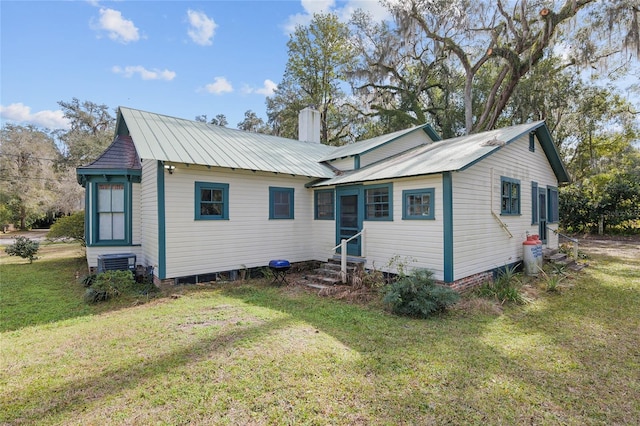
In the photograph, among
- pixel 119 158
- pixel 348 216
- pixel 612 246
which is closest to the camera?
pixel 119 158

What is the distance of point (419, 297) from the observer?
606 centimetres

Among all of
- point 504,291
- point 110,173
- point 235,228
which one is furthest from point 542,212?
point 110,173

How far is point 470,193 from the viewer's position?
7.96 metres

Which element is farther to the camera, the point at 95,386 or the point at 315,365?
the point at 315,365

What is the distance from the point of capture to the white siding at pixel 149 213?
8.27 metres

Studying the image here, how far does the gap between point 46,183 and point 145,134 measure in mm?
30156

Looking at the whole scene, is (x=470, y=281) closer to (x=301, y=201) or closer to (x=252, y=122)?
(x=301, y=201)

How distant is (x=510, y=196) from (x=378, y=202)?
13.5 feet

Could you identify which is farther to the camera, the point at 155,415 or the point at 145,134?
the point at 145,134

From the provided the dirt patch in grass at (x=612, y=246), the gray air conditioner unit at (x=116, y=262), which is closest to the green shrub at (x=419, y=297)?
the gray air conditioner unit at (x=116, y=262)

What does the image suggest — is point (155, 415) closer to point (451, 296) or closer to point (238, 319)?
point (238, 319)

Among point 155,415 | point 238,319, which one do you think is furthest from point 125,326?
point 155,415

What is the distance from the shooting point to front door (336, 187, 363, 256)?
9.56m

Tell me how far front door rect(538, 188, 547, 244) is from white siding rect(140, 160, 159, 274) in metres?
12.5
